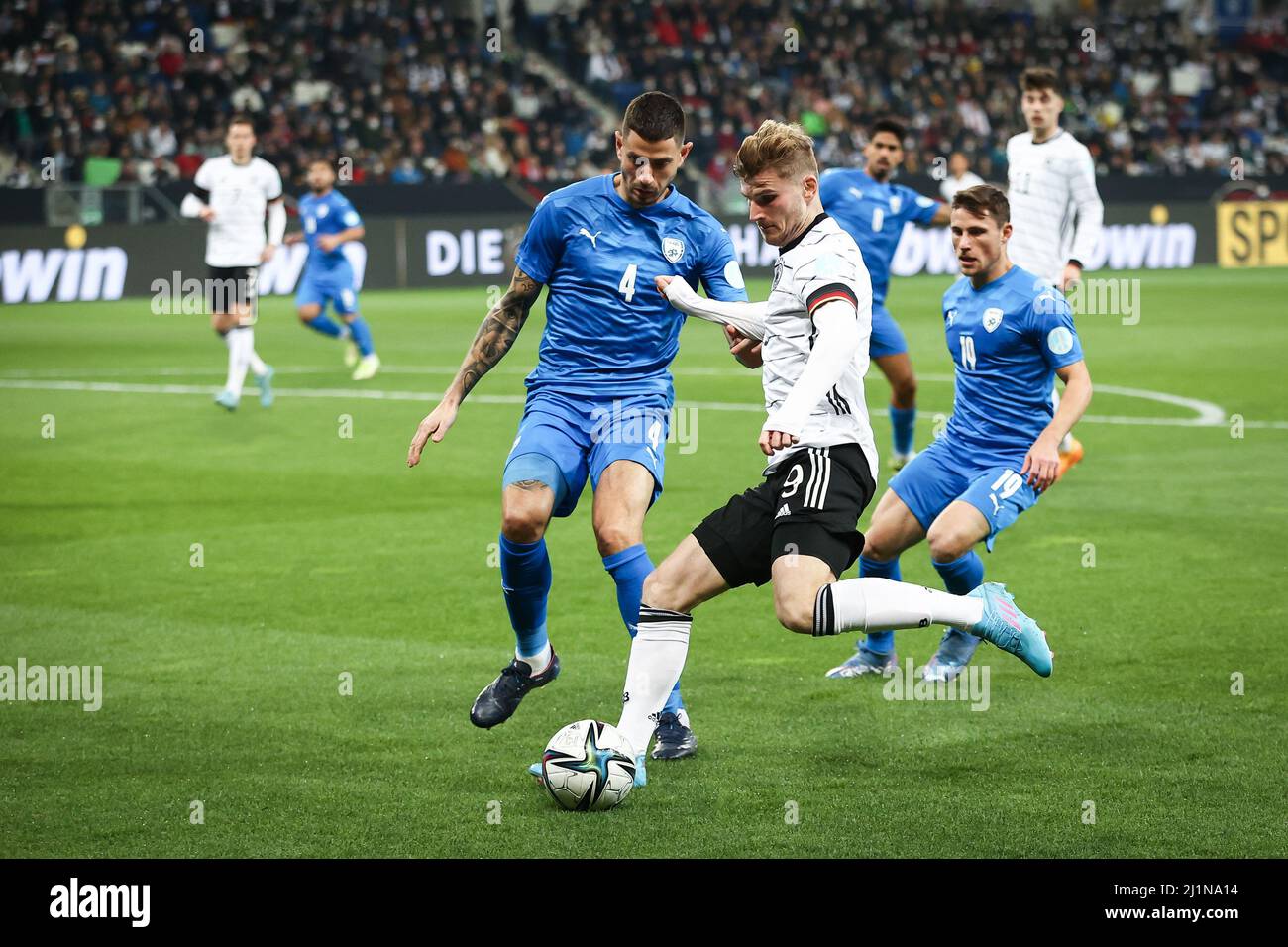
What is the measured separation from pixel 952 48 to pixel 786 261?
37015mm

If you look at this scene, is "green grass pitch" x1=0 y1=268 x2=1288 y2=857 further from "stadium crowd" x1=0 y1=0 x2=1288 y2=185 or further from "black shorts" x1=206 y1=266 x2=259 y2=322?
"stadium crowd" x1=0 y1=0 x2=1288 y2=185

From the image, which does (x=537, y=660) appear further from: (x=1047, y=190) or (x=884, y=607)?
(x=1047, y=190)

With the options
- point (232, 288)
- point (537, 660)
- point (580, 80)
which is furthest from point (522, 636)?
point (580, 80)

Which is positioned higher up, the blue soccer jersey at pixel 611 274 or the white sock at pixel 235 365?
the white sock at pixel 235 365

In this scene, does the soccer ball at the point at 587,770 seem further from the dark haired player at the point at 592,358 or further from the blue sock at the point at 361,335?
the blue sock at the point at 361,335

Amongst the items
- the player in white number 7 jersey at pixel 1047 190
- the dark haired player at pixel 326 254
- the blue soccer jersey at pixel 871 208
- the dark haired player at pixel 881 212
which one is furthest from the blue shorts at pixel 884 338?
the dark haired player at pixel 326 254

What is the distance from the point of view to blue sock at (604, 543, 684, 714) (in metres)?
5.80

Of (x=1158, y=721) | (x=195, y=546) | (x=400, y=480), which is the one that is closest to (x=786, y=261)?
(x=1158, y=721)

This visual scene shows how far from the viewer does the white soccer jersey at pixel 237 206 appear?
16328 millimetres

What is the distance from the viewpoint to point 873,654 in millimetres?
6898

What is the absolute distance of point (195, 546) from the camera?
31.1 feet

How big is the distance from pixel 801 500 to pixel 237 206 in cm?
1218

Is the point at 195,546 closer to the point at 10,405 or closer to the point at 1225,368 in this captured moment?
the point at 10,405

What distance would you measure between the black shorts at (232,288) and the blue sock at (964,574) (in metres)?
10.1
